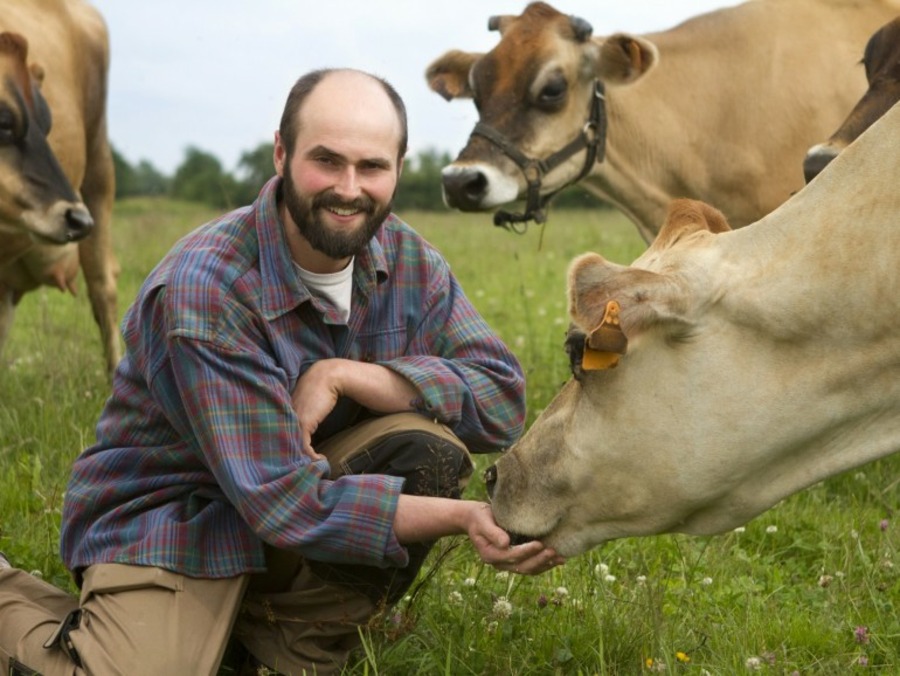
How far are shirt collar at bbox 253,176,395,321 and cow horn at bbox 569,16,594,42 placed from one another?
393 centimetres

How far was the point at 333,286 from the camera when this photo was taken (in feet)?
12.3

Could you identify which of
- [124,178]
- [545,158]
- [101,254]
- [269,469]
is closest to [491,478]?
[269,469]

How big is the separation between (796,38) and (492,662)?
16.0ft

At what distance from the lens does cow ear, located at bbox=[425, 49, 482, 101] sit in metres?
8.16

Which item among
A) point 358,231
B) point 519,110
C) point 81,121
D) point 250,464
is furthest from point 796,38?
point 250,464

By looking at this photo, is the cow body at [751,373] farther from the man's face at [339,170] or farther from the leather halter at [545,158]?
the leather halter at [545,158]

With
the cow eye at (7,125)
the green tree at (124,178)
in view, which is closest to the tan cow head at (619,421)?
the cow eye at (7,125)

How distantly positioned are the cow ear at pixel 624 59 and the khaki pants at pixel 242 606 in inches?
160

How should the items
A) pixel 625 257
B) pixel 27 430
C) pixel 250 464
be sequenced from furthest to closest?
pixel 625 257 → pixel 27 430 → pixel 250 464

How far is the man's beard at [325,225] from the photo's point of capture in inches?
142

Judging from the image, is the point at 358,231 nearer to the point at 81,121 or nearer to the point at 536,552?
the point at 536,552

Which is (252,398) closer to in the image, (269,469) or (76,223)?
(269,469)

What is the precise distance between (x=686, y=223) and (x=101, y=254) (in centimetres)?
556

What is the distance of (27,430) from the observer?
5582mm
